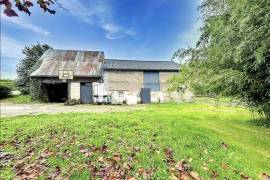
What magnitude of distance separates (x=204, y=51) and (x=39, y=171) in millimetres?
7901

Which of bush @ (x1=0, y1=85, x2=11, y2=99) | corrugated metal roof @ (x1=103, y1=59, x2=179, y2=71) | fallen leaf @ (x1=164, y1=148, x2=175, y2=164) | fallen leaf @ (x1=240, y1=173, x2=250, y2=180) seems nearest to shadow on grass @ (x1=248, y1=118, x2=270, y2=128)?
fallen leaf @ (x1=164, y1=148, x2=175, y2=164)

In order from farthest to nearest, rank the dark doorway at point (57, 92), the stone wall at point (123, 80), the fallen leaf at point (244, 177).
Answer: the dark doorway at point (57, 92) → the stone wall at point (123, 80) → the fallen leaf at point (244, 177)

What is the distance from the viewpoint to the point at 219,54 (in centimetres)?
905

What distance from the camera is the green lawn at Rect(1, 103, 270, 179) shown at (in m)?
5.06

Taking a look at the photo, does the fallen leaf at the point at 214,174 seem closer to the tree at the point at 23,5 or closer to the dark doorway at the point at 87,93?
the tree at the point at 23,5

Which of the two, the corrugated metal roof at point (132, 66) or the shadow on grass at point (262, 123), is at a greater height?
the corrugated metal roof at point (132, 66)

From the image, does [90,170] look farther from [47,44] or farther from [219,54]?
[47,44]

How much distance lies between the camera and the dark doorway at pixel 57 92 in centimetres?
3085

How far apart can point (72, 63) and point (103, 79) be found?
445 centimetres

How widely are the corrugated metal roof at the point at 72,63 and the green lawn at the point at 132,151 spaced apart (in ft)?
67.8

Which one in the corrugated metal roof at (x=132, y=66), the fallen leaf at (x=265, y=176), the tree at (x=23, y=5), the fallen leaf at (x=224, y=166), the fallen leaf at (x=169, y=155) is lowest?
the fallen leaf at (x=265, y=176)

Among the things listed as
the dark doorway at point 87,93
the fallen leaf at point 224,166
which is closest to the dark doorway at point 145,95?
the dark doorway at point 87,93

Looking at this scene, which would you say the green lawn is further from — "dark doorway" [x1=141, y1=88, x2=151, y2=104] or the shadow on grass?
"dark doorway" [x1=141, y1=88, x2=151, y2=104]

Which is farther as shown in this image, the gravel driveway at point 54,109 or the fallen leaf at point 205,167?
the gravel driveway at point 54,109
